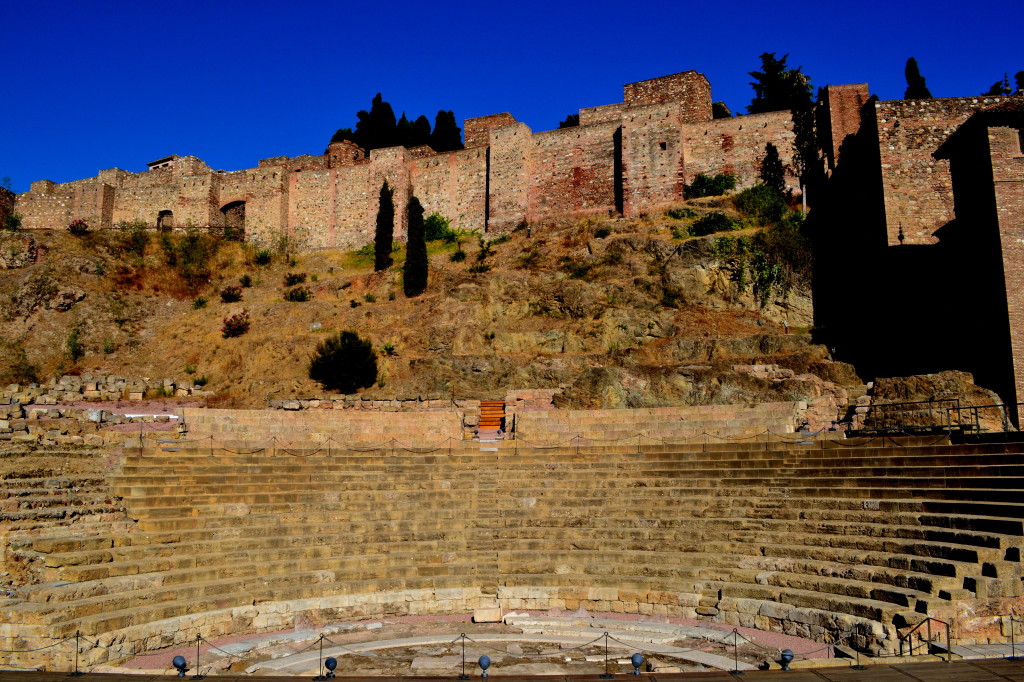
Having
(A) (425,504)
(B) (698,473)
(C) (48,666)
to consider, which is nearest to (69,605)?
(C) (48,666)

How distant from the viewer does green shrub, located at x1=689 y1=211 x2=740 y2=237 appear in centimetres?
2792

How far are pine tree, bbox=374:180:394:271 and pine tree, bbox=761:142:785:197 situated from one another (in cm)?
1577

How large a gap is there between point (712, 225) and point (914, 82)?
16425 mm

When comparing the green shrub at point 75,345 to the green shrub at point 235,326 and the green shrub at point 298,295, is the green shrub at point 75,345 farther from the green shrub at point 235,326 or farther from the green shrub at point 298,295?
the green shrub at point 298,295

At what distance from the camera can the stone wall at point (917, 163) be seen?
75.4ft

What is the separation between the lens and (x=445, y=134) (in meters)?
46.9

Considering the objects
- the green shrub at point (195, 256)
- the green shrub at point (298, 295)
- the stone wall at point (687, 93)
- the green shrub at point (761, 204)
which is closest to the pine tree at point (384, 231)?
the green shrub at point (298, 295)

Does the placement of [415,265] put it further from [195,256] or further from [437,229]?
[195,256]

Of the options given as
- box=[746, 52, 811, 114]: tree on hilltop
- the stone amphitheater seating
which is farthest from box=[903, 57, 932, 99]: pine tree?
the stone amphitheater seating

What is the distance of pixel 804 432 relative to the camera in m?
16.4

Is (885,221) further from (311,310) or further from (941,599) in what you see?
(311,310)

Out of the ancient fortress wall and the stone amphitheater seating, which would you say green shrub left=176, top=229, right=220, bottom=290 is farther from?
the stone amphitheater seating

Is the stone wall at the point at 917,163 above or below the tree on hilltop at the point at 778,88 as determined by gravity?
below

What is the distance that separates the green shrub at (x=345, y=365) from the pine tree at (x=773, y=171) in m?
17.5
